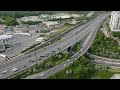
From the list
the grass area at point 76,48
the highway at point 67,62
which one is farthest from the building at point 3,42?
the grass area at point 76,48

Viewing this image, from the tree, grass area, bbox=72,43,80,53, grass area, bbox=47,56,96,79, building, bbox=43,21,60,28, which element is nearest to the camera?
grass area, bbox=47,56,96,79

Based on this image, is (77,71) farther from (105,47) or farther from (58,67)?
(105,47)

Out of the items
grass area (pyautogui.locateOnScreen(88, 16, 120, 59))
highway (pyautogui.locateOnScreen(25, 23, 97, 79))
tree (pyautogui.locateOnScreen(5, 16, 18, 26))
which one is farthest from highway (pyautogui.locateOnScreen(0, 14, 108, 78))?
tree (pyautogui.locateOnScreen(5, 16, 18, 26))

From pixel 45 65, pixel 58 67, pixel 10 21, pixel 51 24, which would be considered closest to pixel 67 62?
pixel 58 67

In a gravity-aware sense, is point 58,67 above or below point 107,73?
above

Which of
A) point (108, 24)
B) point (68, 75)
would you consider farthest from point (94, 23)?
point (68, 75)

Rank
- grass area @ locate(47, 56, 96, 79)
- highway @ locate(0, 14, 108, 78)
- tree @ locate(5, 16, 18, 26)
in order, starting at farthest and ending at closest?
1. tree @ locate(5, 16, 18, 26)
2. highway @ locate(0, 14, 108, 78)
3. grass area @ locate(47, 56, 96, 79)

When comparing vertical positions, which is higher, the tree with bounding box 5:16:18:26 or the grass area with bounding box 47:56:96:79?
the tree with bounding box 5:16:18:26

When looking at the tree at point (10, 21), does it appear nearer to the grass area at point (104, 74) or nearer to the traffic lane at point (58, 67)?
the traffic lane at point (58, 67)

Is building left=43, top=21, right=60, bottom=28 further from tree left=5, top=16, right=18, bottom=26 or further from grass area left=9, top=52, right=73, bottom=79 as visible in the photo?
grass area left=9, top=52, right=73, bottom=79

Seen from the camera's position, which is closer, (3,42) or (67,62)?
(67,62)

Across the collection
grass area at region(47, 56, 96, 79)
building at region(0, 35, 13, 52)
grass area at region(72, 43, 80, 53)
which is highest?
building at region(0, 35, 13, 52)
